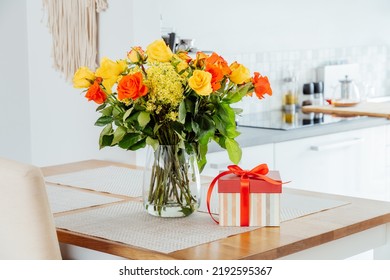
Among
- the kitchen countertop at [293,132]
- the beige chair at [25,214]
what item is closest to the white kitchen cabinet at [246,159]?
the kitchen countertop at [293,132]

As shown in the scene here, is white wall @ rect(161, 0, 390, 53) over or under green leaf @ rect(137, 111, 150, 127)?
over

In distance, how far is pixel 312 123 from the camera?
4020 millimetres

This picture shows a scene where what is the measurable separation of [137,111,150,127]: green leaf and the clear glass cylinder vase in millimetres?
115

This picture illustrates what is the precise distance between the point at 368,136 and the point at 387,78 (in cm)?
Result: 159

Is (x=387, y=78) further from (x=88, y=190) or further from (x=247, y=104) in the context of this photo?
(x=88, y=190)

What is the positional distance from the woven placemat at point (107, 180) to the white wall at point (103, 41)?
0.66 feet

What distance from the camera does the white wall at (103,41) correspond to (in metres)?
3.04

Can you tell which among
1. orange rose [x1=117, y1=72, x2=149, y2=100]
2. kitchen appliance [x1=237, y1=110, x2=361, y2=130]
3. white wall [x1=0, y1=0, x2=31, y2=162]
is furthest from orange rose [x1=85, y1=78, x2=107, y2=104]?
kitchen appliance [x1=237, y1=110, x2=361, y2=130]

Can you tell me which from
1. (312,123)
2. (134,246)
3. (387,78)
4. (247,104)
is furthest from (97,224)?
(387,78)

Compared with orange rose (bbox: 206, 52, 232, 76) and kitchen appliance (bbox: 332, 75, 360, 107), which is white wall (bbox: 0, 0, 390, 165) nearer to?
kitchen appliance (bbox: 332, 75, 360, 107)

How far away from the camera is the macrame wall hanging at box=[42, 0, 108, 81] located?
3.10 metres

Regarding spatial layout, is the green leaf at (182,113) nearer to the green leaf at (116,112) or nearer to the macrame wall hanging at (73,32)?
the green leaf at (116,112)

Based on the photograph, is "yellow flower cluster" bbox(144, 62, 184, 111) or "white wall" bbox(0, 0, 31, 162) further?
"white wall" bbox(0, 0, 31, 162)

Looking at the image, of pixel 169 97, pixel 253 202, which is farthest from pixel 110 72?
pixel 253 202
